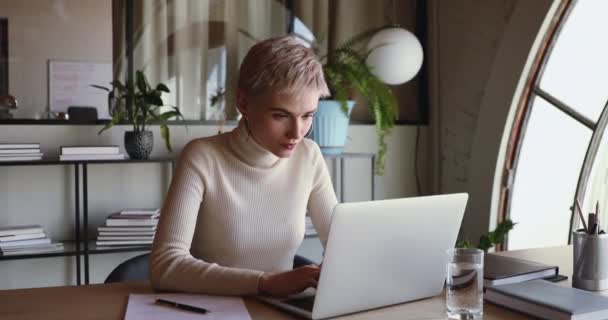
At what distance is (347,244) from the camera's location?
48.3 inches

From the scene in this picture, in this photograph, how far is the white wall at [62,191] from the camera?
324 cm

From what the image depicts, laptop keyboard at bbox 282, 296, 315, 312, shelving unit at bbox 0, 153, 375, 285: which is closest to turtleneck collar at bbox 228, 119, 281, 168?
laptop keyboard at bbox 282, 296, 315, 312

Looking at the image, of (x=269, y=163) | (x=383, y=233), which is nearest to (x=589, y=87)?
(x=269, y=163)

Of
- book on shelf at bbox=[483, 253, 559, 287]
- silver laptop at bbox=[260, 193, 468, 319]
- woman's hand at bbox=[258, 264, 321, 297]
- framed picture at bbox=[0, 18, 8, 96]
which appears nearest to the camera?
silver laptop at bbox=[260, 193, 468, 319]

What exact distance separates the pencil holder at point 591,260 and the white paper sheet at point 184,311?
0.78 metres

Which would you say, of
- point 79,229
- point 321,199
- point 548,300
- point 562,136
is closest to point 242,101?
point 321,199

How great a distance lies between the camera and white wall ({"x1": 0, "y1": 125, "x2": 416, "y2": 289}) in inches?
→ 128

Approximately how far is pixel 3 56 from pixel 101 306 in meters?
2.48

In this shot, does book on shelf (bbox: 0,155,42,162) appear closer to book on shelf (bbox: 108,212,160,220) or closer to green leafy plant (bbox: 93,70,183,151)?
green leafy plant (bbox: 93,70,183,151)

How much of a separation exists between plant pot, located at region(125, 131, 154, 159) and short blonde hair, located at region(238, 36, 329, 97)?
1.70 m

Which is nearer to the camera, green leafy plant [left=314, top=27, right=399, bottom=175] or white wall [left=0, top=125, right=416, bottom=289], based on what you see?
white wall [left=0, top=125, right=416, bottom=289]

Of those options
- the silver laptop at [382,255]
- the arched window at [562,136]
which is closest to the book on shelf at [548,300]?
the silver laptop at [382,255]

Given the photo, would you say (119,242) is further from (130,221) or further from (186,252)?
(186,252)

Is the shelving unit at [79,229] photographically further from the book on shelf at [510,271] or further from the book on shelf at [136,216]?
the book on shelf at [510,271]
